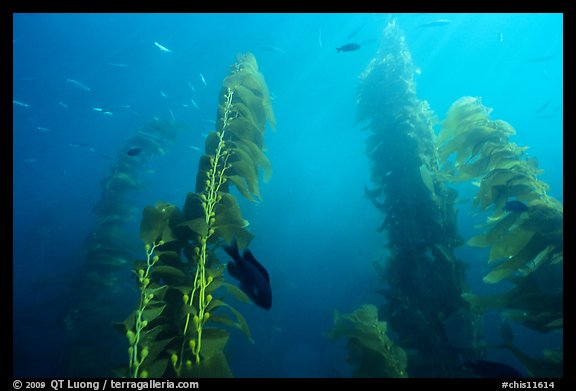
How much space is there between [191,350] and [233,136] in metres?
2.10

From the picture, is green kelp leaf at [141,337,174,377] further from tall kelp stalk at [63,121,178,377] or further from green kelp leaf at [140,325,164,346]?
tall kelp stalk at [63,121,178,377]

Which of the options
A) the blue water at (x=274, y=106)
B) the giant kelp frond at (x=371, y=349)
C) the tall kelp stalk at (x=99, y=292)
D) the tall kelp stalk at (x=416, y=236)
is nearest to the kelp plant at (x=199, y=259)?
the giant kelp frond at (x=371, y=349)

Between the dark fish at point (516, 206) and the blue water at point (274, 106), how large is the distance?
24.7 feet

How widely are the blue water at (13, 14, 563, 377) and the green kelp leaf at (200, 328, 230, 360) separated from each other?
→ 21.2 ft

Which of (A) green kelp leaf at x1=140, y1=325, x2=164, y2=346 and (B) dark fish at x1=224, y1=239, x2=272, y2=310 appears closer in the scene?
(A) green kelp leaf at x1=140, y1=325, x2=164, y2=346

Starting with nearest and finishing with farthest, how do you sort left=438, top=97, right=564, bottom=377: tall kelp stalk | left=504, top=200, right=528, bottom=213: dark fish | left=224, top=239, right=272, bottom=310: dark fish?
left=224, top=239, right=272, bottom=310: dark fish
left=438, top=97, right=564, bottom=377: tall kelp stalk
left=504, top=200, right=528, bottom=213: dark fish

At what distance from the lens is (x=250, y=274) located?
2082 mm

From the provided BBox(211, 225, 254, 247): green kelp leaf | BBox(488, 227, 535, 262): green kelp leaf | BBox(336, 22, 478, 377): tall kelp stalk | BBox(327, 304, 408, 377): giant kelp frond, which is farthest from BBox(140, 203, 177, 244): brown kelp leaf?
BBox(336, 22, 478, 377): tall kelp stalk

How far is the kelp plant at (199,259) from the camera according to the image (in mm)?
1648

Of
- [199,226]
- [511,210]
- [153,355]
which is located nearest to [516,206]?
[511,210]

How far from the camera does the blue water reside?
1341 cm

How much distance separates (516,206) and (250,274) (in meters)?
2.88
